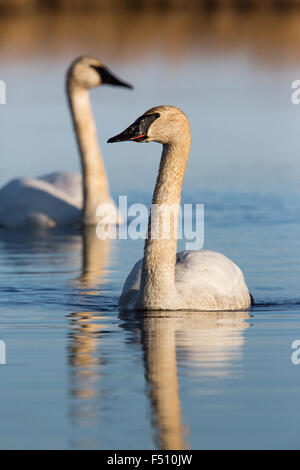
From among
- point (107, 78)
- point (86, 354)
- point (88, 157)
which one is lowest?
point (86, 354)

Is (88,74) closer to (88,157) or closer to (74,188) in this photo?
(88,157)

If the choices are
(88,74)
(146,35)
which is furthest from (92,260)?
(146,35)

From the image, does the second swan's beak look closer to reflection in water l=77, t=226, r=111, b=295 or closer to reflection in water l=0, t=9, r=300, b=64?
reflection in water l=77, t=226, r=111, b=295

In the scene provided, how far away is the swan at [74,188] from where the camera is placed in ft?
56.4

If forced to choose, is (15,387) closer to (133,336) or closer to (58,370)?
(58,370)

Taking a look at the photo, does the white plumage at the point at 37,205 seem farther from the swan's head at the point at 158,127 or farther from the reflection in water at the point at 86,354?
the swan's head at the point at 158,127

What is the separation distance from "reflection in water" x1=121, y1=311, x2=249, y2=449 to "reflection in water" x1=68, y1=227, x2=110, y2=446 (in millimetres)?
312

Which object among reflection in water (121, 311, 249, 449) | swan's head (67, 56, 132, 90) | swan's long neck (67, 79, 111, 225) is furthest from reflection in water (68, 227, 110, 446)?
swan's head (67, 56, 132, 90)

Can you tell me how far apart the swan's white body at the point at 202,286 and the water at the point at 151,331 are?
0.13 metres

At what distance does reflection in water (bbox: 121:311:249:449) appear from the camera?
7.00 metres

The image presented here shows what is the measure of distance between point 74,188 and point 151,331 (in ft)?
28.6

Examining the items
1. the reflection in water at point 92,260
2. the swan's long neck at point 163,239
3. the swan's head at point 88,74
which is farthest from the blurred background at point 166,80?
the swan's long neck at point 163,239

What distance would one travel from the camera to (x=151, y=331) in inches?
378

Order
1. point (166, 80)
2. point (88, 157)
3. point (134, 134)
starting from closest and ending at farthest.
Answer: point (134, 134)
point (88, 157)
point (166, 80)
